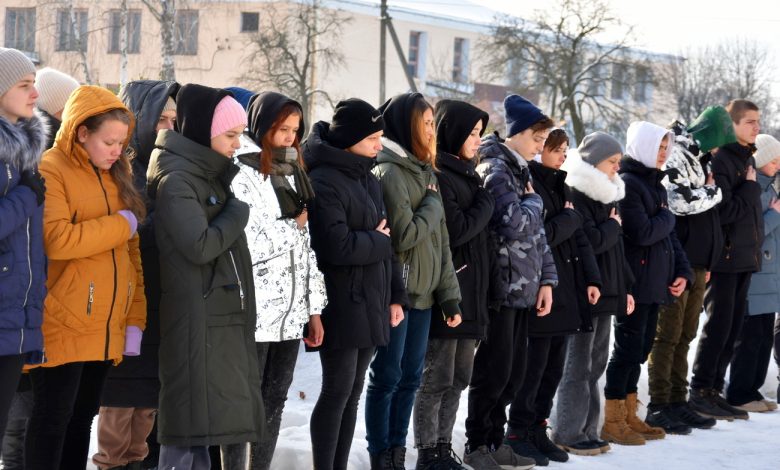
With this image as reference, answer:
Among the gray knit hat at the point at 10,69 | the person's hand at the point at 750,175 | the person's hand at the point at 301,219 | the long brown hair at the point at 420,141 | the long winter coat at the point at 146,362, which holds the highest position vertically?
the gray knit hat at the point at 10,69

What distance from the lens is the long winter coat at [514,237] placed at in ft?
23.0

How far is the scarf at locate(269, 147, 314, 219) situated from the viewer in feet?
18.1

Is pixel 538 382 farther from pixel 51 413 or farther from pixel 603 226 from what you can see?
pixel 51 413

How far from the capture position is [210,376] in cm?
498

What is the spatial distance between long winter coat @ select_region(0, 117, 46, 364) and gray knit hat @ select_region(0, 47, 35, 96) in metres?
0.20

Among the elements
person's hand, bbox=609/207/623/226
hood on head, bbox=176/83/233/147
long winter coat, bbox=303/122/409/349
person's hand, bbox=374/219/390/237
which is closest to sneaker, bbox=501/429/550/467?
person's hand, bbox=609/207/623/226

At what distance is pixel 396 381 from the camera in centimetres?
632

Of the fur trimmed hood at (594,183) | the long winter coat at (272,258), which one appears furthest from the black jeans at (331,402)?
the fur trimmed hood at (594,183)

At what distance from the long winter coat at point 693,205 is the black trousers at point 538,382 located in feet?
6.54

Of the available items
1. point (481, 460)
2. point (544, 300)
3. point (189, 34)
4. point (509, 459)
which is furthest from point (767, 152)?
point (189, 34)

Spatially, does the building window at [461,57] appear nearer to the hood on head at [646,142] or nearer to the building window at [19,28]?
the building window at [19,28]

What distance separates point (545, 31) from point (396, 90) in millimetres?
7163

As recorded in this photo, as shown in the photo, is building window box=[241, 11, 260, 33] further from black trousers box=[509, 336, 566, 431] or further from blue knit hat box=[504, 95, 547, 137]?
black trousers box=[509, 336, 566, 431]

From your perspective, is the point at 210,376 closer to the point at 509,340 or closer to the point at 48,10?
the point at 509,340
